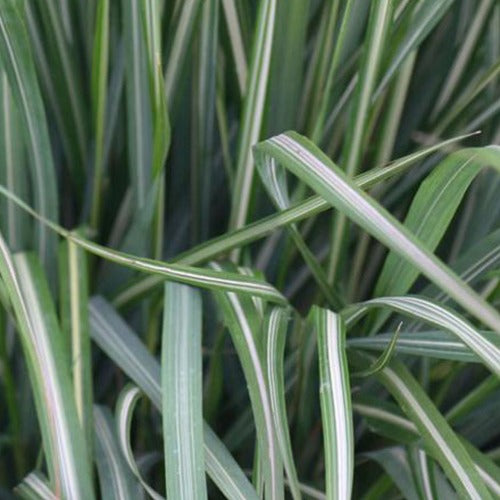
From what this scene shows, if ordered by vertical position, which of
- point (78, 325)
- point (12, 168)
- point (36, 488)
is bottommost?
point (36, 488)

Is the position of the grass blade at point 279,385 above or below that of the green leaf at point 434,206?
below

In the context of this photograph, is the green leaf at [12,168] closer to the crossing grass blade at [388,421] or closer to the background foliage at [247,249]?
the background foliage at [247,249]

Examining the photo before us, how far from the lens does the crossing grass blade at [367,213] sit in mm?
477

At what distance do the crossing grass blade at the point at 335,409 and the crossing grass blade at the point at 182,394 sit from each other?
86 mm

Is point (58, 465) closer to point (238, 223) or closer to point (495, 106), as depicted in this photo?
point (238, 223)

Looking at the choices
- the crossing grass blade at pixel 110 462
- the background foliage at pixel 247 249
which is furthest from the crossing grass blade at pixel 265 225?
the crossing grass blade at pixel 110 462

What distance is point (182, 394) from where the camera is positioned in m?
0.60

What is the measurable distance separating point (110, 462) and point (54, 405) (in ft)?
0.30

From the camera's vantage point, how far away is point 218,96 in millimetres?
821

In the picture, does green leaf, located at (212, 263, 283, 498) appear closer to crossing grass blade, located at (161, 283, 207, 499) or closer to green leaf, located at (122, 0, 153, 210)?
crossing grass blade, located at (161, 283, 207, 499)

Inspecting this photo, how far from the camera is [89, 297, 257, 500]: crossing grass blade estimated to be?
604 mm

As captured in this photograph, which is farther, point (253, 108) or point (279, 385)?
point (253, 108)

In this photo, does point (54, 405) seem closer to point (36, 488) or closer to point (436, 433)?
point (36, 488)

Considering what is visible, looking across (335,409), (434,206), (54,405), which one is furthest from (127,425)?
(434,206)
